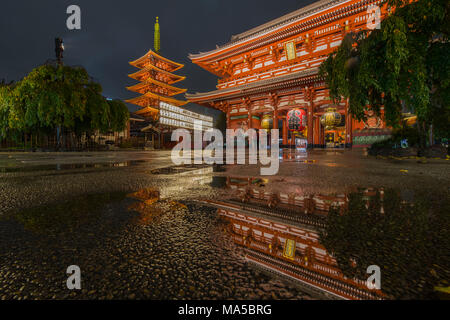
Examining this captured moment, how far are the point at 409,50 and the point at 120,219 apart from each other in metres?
3.99

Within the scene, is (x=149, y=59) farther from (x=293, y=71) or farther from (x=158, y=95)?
(x=293, y=71)

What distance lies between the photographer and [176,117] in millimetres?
28500

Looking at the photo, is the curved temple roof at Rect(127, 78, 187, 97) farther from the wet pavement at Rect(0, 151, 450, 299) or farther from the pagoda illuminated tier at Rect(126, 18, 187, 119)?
the wet pavement at Rect(0, 151, 450, 299)

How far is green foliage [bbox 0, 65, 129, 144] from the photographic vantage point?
1068 cm

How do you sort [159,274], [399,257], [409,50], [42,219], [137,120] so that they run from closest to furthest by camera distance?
[159,274], [399,257], [42,219], [409,50], [137,120]

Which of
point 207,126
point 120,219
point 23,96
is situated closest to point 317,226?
point 120,219

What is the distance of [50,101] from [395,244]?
14306 millimetres

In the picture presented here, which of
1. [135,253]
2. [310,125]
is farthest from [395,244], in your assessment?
[310,125]

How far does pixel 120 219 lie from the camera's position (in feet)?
4.02

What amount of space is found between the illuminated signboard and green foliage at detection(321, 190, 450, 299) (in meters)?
26.5

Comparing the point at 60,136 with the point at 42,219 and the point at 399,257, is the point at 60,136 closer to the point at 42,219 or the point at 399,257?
the point at 42,219

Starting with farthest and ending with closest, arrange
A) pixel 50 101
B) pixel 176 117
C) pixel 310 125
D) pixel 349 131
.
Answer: pixel 176 117, pixel 310 125, pixel 349 131, pixel 50 101

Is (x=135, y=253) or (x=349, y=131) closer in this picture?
(x=135, y=253)

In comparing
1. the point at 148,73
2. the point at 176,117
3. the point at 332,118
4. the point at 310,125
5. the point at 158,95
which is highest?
the point at 148,73
